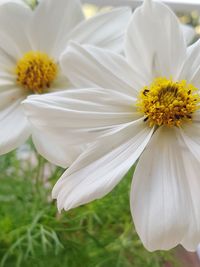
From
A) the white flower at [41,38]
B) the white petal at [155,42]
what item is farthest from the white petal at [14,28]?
the white petal at [155,42]

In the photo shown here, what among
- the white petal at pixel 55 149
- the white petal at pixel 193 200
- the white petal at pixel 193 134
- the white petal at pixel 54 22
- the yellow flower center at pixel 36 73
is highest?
the white petal at pixel 54 22

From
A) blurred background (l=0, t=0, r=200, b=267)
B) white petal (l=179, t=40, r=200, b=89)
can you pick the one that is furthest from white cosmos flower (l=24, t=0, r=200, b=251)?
blurred background (l=0, t=0, r=200, b=267)

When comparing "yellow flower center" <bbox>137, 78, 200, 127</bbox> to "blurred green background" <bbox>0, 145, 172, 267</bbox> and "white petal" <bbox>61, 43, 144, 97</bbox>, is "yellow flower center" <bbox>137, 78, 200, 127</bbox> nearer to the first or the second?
"white petal" <bbox>61, 43, 144, 97</bbox>

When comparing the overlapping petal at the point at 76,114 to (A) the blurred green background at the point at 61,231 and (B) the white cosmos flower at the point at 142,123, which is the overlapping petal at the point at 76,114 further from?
(A) the blurred green background at the point at 61,231

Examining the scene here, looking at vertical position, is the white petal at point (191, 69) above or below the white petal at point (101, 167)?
above

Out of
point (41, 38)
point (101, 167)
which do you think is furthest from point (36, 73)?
point (101, 167)

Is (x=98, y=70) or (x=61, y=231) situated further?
(x=61, y=231)

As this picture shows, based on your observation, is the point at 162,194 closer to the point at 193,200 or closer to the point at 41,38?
the point at 193,200
